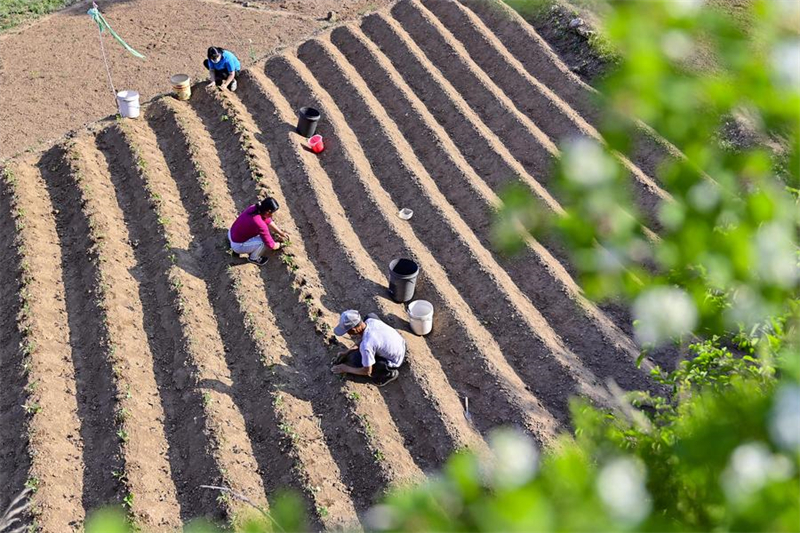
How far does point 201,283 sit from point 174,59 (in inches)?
232

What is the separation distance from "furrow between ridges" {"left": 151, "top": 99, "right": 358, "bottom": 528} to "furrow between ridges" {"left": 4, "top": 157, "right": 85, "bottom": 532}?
1420 mm

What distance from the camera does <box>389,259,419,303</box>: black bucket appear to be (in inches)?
262

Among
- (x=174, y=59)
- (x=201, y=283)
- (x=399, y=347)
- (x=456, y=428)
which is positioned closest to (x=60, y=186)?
(x=201, y=283)

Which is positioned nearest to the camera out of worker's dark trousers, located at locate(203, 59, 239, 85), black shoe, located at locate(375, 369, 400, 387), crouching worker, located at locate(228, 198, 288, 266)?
black shoe, located at locate(375, 369, 400, 387)

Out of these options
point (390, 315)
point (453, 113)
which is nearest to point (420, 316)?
point (390, 315)

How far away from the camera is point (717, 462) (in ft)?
5.30

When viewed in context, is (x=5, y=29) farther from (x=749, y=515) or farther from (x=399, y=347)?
(x=749, y=515)

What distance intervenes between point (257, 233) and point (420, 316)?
1929 mm

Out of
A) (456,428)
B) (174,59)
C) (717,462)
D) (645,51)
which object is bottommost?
(456,428)

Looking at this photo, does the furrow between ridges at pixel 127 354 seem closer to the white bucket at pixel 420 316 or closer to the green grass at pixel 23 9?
the white bucket at pixel 420 316

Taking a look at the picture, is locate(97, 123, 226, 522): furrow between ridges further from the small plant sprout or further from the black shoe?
the black shoe

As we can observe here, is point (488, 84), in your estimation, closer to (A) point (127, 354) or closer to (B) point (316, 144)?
(B) point (316, 144)

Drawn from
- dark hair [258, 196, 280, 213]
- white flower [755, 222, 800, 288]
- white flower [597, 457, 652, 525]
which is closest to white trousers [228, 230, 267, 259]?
dark hair [258, 196, 280, 213]

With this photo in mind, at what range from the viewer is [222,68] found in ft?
31.0
